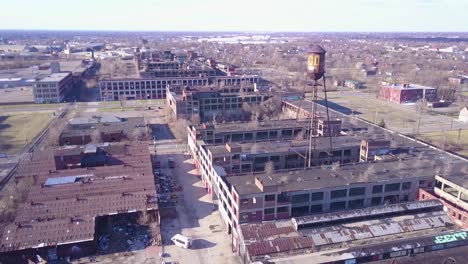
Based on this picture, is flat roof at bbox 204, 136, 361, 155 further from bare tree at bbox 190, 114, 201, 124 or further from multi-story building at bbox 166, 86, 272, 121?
multi-story building at bbox 166, 86, 272, 121

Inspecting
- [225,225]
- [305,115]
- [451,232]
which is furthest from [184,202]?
[305,115]

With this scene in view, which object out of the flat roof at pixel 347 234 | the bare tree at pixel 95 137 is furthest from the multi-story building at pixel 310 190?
the bare tree at pixel 95 137

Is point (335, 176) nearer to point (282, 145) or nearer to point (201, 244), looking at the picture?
point (282, 145)

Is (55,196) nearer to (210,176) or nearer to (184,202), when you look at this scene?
(184,202)

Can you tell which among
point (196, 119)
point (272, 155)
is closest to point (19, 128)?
point (196, 119)

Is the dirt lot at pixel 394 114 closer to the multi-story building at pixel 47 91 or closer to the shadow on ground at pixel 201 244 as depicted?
the shadow on ground at pixel 201 244

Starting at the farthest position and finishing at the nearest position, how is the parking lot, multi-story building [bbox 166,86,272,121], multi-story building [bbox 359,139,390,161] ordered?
multi-story building [bbox 166,86,272,121]
multi-story building [bbox 359,139,390,161]
the parking lot

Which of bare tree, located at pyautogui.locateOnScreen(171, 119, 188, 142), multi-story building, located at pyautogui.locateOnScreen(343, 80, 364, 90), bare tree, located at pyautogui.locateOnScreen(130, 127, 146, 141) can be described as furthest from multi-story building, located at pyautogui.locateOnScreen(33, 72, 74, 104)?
multi-story building, located at pyautogui.locateOnScreen(343, 80, 364, 90)
